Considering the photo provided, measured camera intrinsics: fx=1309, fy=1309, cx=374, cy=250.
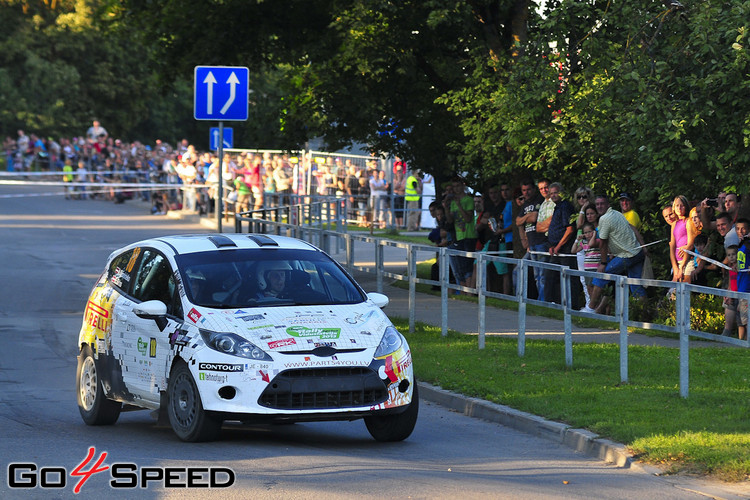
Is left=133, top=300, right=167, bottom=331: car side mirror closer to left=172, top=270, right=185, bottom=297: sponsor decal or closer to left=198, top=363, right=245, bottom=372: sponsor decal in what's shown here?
left=172, top=270, right=185, bottom=297: sponsor decal

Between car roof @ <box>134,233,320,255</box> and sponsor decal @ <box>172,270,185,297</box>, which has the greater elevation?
car roof @ <box>134,233,320,255</box>

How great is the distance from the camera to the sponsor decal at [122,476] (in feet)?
26.8

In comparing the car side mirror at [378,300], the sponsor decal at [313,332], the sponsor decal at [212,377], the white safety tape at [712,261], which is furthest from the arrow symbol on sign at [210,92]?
the sponsor decal at [212,377]

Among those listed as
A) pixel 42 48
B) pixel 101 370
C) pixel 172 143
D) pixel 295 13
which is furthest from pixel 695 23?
pixel 172 143

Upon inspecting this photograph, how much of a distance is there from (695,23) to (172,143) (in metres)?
70.4

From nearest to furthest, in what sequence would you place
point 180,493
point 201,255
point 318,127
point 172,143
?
point 180,493 < point 201,255 < point 318,127 < point 172,143

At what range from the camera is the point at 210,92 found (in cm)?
1969

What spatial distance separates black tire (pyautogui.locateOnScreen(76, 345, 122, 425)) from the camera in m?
10.8

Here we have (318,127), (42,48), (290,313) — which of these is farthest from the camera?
(42,48)

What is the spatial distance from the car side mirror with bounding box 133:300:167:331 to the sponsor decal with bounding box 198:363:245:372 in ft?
2.47

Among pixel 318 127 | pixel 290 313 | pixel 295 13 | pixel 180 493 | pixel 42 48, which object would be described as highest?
pixel 42 48

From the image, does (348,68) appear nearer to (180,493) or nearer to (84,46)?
(180,493)

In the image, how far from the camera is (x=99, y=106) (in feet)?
247

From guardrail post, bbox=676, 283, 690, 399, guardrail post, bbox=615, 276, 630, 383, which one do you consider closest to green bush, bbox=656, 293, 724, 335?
guardrail post, bbox=615, 276, 630, 383
